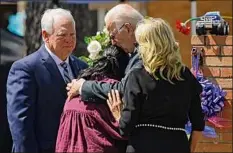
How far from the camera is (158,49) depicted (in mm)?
3387

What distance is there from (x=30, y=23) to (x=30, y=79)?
4.45 m

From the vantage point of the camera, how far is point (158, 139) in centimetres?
342

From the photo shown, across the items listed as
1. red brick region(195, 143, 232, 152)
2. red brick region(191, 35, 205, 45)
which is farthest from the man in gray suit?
red brick region(195, 143, 232, 152)

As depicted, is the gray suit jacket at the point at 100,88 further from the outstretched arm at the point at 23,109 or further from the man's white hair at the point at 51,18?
the man's white hair at the point at 51,18

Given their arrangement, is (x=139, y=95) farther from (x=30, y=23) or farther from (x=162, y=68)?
(x=30, y=23)

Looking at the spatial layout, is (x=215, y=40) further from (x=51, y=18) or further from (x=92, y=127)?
(x=92, y=127)

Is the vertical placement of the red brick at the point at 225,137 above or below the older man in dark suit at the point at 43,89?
below

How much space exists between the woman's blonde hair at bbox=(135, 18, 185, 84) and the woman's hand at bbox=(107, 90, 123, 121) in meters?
0.24

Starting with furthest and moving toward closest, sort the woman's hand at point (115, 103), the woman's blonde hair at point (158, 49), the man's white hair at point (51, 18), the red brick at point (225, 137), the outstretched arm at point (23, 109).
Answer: the red brick at point (225, 137) → the man's white hair at point (51, 18) → the outstretched arm at point (23, 109) → the woman's hand at point (115, 103) → the woman's blonde hair at point (158, 49)

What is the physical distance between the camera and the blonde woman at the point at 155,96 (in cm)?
339

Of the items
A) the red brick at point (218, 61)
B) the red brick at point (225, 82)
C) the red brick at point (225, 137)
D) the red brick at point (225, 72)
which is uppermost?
the red brick at point (218, 61)

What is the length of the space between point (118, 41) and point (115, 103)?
1.35 feet

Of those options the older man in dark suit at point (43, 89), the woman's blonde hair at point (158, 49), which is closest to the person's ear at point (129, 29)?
the woman's blonde hair at point (158, 49)

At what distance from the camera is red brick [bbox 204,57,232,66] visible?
16.8ft
